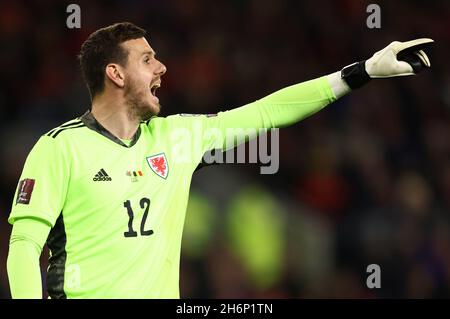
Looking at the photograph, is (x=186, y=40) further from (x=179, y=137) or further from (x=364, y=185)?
(x=179, y=137)

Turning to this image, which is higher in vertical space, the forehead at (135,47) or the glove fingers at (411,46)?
the forehead at (135,47)

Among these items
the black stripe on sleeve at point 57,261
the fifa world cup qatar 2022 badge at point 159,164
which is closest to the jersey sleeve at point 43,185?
the black stripe on sleeve at point 57,261

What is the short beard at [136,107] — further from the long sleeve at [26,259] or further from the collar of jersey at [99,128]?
the long sleeve at [26,259]

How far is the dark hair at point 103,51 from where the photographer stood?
476 cm

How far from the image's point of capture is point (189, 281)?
24.7ft

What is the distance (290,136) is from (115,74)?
4.44m

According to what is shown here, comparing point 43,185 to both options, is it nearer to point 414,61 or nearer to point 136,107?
point 136,107

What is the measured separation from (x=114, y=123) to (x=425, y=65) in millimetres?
1489

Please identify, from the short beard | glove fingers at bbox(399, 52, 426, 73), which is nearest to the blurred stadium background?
the short beard

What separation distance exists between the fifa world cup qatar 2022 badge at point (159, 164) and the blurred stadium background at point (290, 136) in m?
2.94

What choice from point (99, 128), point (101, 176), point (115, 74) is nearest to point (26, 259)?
point (101, 176)

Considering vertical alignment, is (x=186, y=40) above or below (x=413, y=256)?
above

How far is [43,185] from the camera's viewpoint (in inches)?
167
